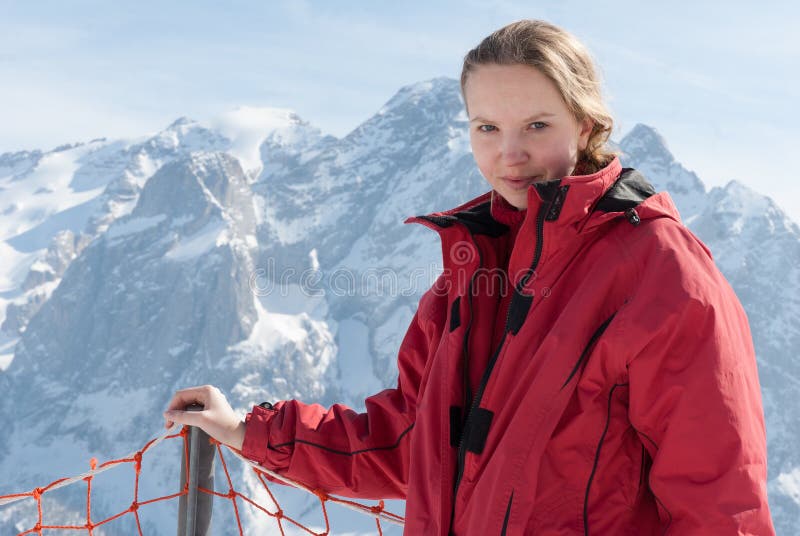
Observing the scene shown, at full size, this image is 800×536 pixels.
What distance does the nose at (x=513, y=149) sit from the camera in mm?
1968

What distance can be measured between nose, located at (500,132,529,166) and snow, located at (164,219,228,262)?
547 ft

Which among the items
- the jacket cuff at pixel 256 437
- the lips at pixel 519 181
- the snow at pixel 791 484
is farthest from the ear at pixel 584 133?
the snow at pixel 791 484

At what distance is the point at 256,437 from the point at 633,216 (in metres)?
1.62

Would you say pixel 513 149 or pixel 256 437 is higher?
pixel 513 149

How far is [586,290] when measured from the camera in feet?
5.64

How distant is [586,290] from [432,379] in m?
0.59

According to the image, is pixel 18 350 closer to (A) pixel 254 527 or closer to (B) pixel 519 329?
(A) pixel 254 527

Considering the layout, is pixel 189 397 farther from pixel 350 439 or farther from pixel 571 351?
pixel 571 351

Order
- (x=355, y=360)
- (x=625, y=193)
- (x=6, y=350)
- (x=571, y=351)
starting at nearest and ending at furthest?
(x=571, y=351), (x=625, y=193), (x=355, y=360), (x=6, y=350)

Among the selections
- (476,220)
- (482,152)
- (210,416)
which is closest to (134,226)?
(210,416)

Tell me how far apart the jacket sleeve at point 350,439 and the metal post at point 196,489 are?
17cm

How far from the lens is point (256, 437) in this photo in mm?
2740

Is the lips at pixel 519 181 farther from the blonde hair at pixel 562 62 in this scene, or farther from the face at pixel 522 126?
the blonde hair at pixel 562 62

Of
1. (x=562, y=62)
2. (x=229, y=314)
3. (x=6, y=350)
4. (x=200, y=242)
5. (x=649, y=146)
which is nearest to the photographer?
(x=562, y=62)
